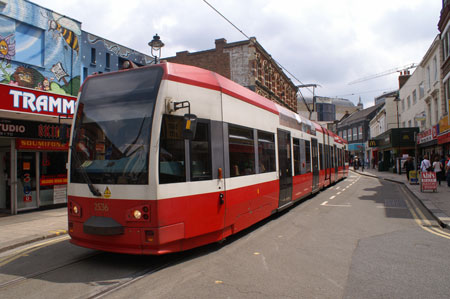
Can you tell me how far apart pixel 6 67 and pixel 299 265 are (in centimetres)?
1231

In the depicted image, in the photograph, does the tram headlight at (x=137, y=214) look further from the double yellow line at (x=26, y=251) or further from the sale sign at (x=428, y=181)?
the sale sign at (x=428, y=181)

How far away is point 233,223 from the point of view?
641 centimetres

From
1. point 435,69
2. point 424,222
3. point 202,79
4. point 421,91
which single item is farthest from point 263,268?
point 421,91

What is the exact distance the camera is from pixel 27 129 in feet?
37.9

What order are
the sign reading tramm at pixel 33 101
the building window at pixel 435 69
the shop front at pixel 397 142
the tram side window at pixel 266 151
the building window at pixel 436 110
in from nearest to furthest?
1. the tram side window at pixel 266 151
2. the sign reading tramm at pixel 33 101
3. the building window at pixel 436 110
4. the building window at pixel 435 69
5. the shop front at pixel 397 142

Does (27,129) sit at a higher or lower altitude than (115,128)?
higher

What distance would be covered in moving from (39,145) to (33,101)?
225 centimetres

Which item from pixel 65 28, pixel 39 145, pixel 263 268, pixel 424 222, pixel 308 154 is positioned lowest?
pixel 424 222

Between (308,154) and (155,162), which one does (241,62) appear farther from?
(155,162)

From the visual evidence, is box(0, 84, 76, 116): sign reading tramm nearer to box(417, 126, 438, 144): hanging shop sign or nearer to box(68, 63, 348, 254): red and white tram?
box(68, 63, 348, 254): red and white tram

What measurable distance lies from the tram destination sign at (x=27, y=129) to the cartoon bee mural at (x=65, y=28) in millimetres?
4407

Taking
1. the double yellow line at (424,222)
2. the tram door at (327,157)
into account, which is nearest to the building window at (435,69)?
the tram door at (327,157)

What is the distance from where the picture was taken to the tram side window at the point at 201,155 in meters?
5.52

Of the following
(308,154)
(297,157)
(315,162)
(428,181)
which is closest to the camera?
(297,157)
